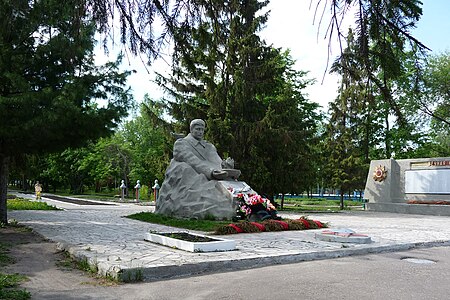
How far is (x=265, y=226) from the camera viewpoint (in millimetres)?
12055

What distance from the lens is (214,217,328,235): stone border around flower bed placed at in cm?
1135

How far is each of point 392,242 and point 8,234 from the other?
31.2ft

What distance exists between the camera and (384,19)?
3.30 meters

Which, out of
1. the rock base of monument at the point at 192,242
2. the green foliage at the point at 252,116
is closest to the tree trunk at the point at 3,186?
the rock base of monument at the point at 192,242

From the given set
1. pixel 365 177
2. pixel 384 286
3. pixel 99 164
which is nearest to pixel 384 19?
pixel 384 286

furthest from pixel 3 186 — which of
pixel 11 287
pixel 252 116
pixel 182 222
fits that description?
pixel 252 116

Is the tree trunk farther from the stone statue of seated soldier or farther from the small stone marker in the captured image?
the small stone marker

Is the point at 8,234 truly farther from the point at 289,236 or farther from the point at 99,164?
the point at 99,164

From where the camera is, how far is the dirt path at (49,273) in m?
5.45

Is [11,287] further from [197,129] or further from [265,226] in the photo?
[197,129]

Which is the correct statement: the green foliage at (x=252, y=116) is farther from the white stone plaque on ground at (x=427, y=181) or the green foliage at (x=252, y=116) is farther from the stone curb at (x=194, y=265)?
the stone curb at (x=194, y=265)

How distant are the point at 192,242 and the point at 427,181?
2028 cm

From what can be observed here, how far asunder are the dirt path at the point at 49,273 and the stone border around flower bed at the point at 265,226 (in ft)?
14.0

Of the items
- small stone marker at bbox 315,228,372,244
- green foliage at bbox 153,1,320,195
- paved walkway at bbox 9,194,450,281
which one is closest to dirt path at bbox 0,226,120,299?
paved walkway at bbox 9,194,450,281
